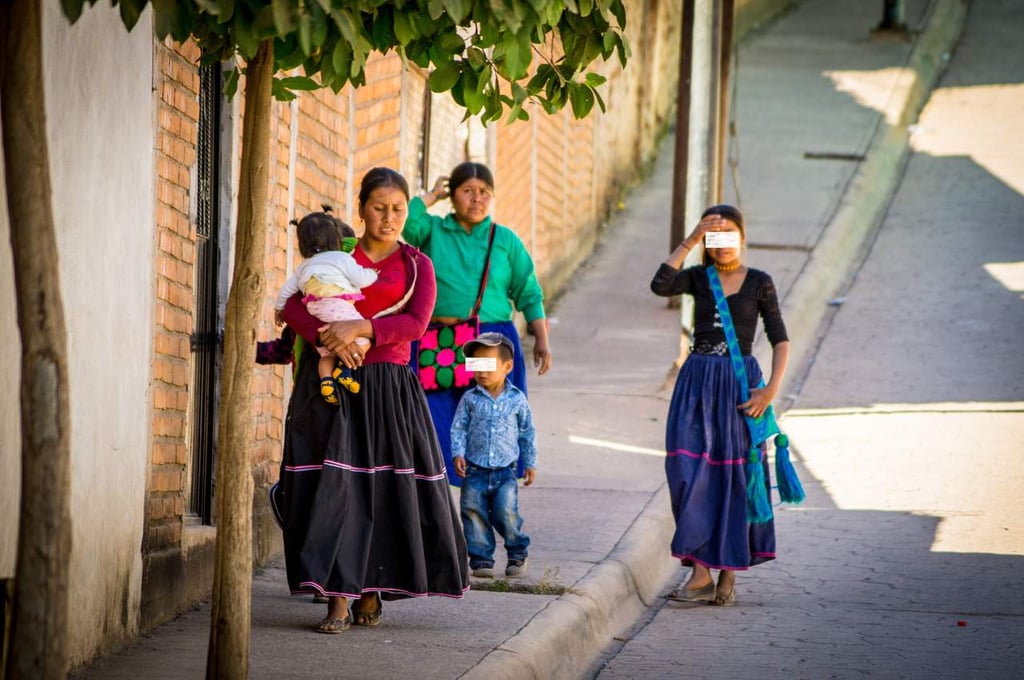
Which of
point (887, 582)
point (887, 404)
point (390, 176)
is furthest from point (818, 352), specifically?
point (390, 176)

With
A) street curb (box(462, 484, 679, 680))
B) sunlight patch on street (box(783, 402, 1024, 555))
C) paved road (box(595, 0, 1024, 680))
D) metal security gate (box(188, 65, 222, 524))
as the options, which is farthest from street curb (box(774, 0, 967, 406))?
metal security gate (box(188, 65, 222, 524))

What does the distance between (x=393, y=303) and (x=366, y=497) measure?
779 millimetres

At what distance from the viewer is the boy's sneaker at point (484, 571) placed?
7.38 meters

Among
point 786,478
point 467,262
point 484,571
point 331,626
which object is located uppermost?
point 467,262

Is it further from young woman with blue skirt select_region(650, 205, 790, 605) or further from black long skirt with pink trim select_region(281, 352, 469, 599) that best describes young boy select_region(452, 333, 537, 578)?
black long skirt with pink trim select_region(281, 352, 469, 599)

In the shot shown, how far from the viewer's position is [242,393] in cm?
461

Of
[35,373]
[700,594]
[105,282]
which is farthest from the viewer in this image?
[700,594]

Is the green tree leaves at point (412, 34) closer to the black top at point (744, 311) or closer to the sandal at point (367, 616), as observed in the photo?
the sandal at point (367, 616)

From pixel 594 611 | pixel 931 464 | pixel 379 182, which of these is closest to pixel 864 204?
pixel 931 464

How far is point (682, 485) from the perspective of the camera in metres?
7.59

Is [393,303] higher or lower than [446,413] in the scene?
higher

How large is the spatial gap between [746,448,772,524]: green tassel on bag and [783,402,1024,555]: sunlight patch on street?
143cm

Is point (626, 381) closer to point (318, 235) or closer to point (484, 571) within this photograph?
point (484, 571)

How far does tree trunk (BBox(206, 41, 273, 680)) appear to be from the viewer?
456cm
